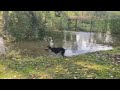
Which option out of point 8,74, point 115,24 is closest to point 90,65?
point 115,24

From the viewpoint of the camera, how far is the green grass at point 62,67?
621 centimetres

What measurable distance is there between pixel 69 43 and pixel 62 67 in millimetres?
862

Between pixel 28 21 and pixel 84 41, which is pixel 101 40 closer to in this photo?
pixel 84 41

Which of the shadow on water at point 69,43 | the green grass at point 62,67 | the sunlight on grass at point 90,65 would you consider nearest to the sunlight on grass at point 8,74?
the green grass at point 62,67

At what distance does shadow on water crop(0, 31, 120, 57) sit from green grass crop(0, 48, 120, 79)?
0.20 meters

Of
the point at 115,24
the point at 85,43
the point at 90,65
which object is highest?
the point at 115,24

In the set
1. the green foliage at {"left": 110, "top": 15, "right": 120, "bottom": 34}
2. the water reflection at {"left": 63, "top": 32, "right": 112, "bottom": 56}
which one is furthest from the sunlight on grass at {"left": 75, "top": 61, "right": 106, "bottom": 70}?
the green foliage at {"left": 110, "top": 15, "right": 120, "bottom": 34}

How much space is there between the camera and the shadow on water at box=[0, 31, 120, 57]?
7.24m

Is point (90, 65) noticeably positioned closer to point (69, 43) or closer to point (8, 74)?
point (69, 43)

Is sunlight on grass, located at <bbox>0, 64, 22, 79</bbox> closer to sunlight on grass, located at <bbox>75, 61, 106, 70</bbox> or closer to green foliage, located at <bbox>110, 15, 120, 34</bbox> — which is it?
sunlight on grass, located at <bbox>75, 61, 106, 70</bbox>

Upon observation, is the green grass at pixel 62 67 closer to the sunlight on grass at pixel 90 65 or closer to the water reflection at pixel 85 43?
the sunlight on grass at pixel 90 65

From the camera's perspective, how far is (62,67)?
6773mm
